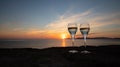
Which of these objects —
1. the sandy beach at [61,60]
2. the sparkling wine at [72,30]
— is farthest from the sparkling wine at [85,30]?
the sandy beach at [61,60]

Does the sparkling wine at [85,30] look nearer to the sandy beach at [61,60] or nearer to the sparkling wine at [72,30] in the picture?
the sparkling wine at [72,30]

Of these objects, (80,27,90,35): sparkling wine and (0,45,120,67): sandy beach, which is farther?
(80,27,90,35): sparkling wine

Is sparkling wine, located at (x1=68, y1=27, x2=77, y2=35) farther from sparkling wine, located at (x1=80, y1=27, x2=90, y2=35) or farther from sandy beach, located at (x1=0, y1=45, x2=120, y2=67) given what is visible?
sandy beach, located at (x1=0, y1=45, x2=120, y2=67)

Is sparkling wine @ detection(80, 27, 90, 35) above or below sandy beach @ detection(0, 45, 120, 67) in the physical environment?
above

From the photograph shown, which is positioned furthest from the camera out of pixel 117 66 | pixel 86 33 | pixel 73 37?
pixel 73 37

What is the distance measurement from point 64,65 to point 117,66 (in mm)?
413

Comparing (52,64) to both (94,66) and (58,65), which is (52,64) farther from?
(94,66)

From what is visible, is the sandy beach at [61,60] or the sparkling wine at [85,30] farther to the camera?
the sparkling wine at [85,30]

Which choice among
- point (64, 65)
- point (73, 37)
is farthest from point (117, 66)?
point (73, 37)

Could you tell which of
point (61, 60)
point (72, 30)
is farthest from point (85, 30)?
point (61, 60)

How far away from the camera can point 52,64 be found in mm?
1326

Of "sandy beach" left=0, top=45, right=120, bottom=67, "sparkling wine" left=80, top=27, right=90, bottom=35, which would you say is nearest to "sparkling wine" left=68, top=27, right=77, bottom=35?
"sparkling wine" left=80, top=27, right=90, bottom=35

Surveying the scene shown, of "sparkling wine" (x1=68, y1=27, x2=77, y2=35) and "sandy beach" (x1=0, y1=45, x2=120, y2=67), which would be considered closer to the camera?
"sandy beach" (x1=0, y1=45, x2=120, y2=67)

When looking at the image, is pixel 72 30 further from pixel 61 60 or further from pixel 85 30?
pixel 61 60
